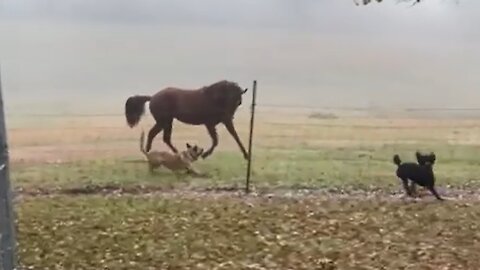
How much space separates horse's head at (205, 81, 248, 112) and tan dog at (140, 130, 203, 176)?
1.20 feet

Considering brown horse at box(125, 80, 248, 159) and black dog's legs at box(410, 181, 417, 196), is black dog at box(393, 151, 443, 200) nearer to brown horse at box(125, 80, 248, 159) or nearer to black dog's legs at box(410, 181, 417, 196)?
black dog's legs at box(410, 181, 417, 196)

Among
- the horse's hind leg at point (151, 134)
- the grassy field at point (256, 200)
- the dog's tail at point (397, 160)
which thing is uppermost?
the horse's hind leg at point (151, 134)

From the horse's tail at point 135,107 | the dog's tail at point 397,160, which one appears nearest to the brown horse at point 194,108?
the horse's tail at point 135,107

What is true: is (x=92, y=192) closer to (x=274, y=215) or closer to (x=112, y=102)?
(x=112, y=102)

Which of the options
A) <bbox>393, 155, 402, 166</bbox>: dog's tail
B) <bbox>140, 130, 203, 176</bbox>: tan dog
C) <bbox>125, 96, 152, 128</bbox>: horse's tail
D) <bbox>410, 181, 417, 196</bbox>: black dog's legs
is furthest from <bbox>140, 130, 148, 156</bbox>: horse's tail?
<bbox>410, 181, 417, 196</bbox>: black dog's legs

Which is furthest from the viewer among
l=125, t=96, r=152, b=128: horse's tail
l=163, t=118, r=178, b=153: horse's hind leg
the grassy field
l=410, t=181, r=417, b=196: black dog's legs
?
l=163, t=118, r=178, b=153: horse's hind leg

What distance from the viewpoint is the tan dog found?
622cm

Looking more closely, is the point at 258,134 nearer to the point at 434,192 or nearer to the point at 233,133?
the point at 233,133

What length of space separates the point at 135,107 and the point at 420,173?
77.0 inches

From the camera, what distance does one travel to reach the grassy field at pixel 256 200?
4484 millimetres

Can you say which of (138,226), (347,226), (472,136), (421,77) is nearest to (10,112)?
(138,226)

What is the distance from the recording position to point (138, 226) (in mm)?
5047

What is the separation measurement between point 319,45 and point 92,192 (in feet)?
6.11

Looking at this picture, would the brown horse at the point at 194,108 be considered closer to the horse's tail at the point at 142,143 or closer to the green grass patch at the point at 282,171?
the horse's tail at the point at 142,143
